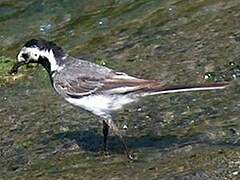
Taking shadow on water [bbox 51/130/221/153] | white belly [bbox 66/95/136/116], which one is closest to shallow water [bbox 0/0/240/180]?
shadow on water [bbox 51/130/221/153]

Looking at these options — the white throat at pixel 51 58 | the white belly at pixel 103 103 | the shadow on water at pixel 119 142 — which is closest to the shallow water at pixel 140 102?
the shadow on water at pixel 119 142

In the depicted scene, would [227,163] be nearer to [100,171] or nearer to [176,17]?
[100,171]

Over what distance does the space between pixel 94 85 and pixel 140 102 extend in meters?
0.48

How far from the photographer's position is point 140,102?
880 centimetres

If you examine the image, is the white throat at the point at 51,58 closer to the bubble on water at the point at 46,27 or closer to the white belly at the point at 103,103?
the white belly at the point at 103,103

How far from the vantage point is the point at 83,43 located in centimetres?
1339

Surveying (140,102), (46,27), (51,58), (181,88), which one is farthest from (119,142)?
(46,27)

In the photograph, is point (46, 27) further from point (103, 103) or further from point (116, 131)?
point (103, 103)

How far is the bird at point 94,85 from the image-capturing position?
28.0 ft

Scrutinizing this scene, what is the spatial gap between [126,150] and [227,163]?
1.32 m

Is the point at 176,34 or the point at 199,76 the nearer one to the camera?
the point at 199,76

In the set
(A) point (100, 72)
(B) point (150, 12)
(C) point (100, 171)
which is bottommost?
(B) point (150, 12)

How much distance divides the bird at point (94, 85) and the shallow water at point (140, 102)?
1.21 ft

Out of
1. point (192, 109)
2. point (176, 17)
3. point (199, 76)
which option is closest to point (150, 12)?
point (176, 17)
